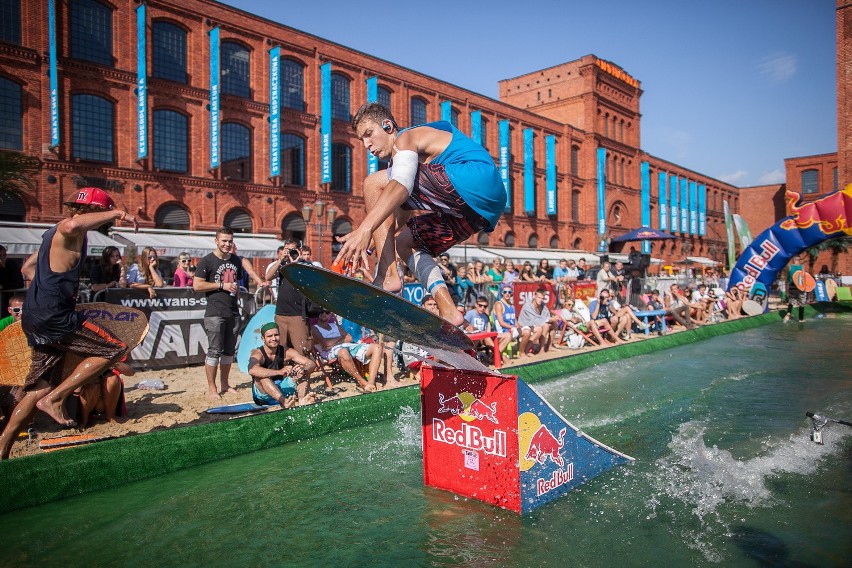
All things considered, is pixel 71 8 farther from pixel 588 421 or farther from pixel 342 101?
pixel 588 421

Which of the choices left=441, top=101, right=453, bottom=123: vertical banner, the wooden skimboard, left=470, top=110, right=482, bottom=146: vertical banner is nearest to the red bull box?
the wooden skimboard

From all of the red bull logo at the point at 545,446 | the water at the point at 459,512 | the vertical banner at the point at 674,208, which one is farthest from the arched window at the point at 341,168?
the vertical banner at the point at 674,208

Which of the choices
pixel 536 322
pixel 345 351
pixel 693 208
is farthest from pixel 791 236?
pixel 693 208

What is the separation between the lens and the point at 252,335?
26.8 feet

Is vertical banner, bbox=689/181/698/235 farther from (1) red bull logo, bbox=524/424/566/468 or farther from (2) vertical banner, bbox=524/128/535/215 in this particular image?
(1) red bull logo, bbox=524/424/566/468

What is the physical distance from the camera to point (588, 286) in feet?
47.9

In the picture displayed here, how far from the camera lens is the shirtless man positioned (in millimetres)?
3195

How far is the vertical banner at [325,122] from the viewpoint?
26.4 meters

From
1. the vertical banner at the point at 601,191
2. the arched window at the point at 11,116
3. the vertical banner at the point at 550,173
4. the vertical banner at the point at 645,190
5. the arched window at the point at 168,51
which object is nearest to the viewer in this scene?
the arched window at the point at 11,116

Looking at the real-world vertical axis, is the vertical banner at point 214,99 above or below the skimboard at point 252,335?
above

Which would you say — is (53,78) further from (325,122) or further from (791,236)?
(791,236)

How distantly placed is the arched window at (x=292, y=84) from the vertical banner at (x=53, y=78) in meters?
9.28

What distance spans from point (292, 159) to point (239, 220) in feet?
13.6

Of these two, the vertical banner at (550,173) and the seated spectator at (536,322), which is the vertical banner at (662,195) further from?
the seated spectator at (536,322)
